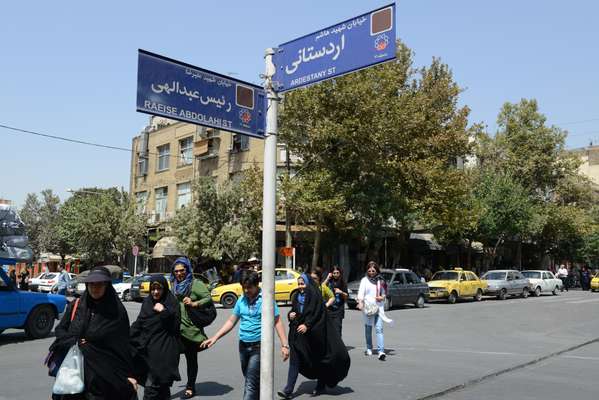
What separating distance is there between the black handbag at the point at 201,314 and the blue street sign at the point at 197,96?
8.26 ft

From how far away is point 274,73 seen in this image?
5375 millimetres

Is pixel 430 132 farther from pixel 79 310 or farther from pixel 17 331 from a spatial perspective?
pixel 79 310

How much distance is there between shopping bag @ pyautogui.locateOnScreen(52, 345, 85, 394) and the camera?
167 inches

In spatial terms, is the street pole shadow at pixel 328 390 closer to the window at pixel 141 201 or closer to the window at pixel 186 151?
the window at pixel 186 151

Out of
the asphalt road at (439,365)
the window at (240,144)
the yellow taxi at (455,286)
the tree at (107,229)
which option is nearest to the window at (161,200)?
the tree at (107,229)

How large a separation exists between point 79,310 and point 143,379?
1.28 metres

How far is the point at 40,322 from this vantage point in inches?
539

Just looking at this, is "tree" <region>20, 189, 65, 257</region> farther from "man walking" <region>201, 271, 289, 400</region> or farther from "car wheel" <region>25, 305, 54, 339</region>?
"man walking" <region>201, 271, 289, 400</region>

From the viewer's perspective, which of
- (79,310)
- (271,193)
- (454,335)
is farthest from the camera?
(454,335)

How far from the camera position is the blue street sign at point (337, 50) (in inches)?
184

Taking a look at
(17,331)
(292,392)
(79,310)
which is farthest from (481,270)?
(79,310)

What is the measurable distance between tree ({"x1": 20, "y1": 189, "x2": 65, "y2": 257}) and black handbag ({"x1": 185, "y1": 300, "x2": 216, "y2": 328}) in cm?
5654

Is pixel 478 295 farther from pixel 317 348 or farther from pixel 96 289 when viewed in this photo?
pixel 96 289

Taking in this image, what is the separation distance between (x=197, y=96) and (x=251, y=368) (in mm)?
2821
